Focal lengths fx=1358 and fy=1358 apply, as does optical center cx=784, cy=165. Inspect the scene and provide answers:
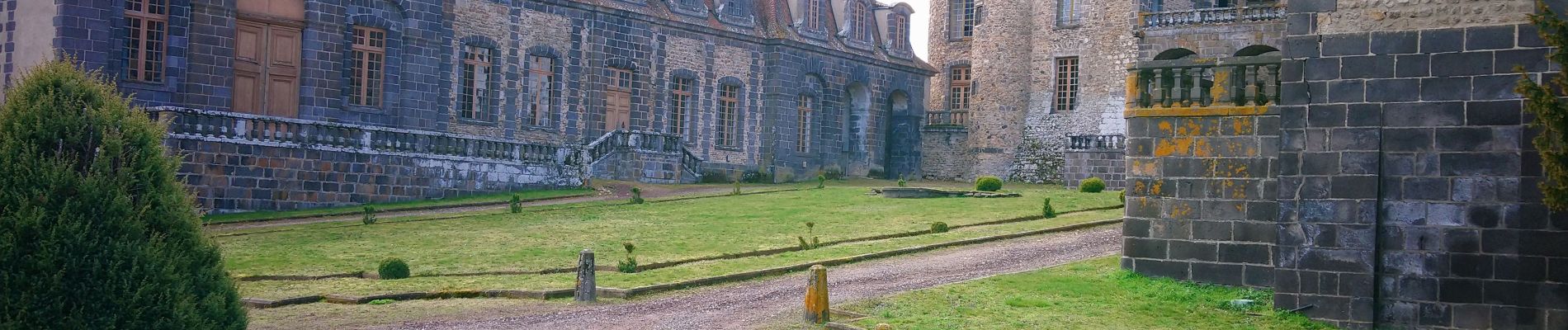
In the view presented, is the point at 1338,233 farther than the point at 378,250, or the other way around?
the point at 378,250

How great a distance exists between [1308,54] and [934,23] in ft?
126

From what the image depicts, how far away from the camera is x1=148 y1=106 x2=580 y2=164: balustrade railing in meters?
25.9

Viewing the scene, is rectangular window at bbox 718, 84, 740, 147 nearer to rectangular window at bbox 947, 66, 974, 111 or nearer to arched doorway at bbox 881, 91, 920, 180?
arched doorway at bbox 881, 91, 920, 180

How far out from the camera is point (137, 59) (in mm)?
→ 28203

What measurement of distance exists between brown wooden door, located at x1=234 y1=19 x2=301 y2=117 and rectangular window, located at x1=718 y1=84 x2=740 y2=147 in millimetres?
15113

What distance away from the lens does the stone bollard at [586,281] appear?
1619cm

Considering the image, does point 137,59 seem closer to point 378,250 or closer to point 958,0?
point 378,250

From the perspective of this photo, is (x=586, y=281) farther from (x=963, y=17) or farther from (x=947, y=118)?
(x=963, y=17)

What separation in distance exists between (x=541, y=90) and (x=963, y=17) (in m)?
19.5

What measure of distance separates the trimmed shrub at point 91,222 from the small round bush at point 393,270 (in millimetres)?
7910

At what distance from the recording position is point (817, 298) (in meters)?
13.9

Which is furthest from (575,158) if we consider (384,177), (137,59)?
(137,59)

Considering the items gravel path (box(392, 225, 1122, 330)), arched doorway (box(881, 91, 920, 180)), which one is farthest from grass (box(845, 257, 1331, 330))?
arched doorway (box(881, 91, 920, 180))

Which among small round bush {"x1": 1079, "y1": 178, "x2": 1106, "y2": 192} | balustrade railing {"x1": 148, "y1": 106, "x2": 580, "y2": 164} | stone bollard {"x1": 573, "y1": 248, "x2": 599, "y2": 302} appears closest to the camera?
stone bollard {"x1": 573, "y1": 248, "x2": 599, "y2": 302}
